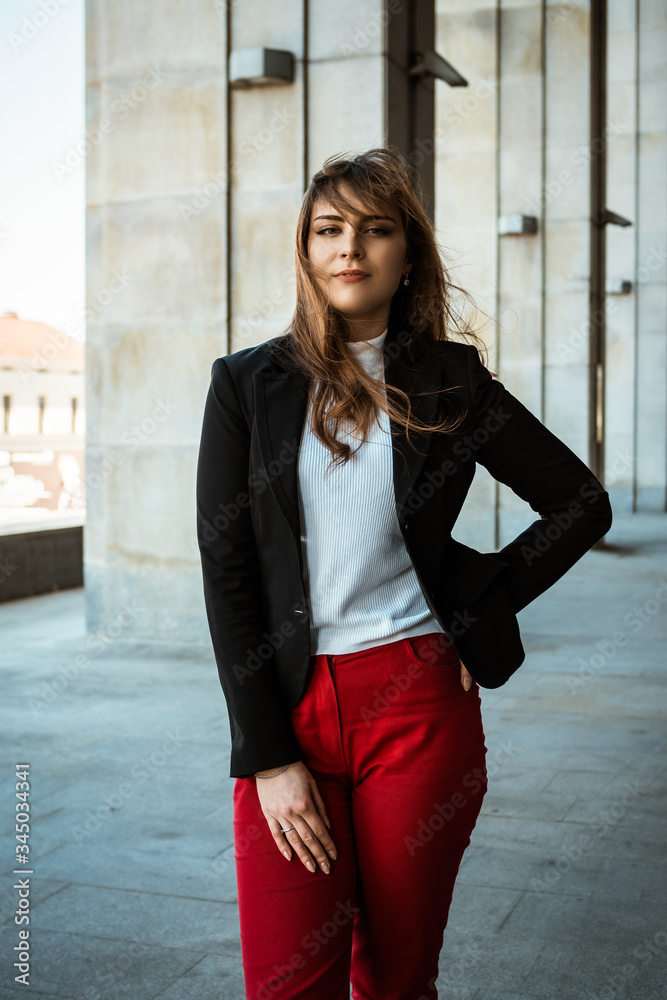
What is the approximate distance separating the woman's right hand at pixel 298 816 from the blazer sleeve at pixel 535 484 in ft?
1.98

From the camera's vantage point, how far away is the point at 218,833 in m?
4.55

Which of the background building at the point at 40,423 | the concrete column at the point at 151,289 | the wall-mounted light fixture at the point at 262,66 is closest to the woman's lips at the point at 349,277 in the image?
the concrete column at the point at 151,289

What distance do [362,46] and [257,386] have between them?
649cm

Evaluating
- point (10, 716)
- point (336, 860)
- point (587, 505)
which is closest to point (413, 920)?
point (336, 860)

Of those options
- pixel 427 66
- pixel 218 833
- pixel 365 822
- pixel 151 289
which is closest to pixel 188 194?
pixel 151 289

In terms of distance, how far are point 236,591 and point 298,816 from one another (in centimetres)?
43

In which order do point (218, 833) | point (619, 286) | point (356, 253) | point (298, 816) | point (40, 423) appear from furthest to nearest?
point (40, 423), point (619, 286), point (218, 833), point (356, 253), point (298, 816)

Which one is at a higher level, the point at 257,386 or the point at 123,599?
the point at 257,386

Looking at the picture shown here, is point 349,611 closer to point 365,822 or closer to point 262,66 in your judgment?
point 365,822

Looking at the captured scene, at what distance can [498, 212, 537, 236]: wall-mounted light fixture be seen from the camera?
572 inches

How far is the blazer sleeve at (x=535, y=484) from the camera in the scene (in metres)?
2.17

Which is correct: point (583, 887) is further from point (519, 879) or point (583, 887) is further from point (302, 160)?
point (302, 160)

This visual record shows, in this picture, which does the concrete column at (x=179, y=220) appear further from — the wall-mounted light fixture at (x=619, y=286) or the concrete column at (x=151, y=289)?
the wall-mounted light fixture at (x=619, y=286)

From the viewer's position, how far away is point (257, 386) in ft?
6.79
